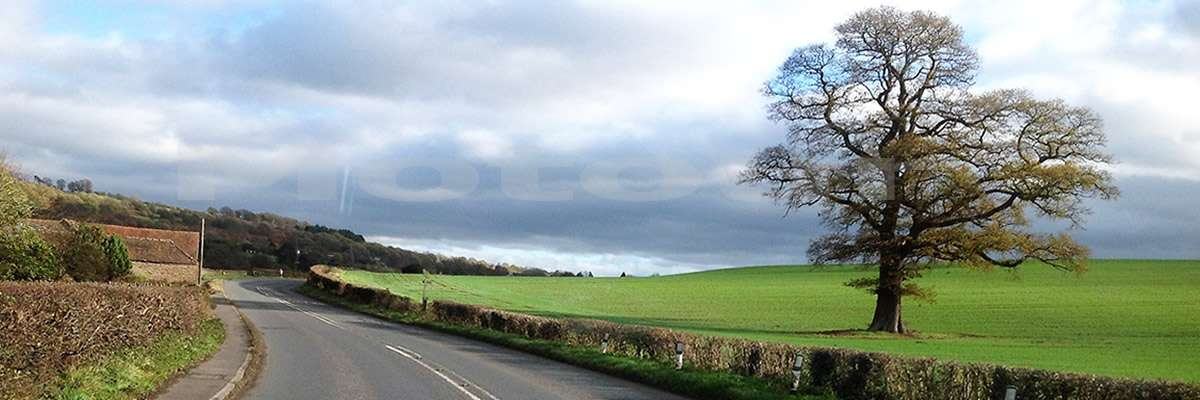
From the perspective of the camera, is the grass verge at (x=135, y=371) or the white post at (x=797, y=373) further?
the white post at (x=797, y=373)

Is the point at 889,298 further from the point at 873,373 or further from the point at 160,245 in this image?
the point at 160,245

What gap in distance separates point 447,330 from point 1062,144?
87.1 feet

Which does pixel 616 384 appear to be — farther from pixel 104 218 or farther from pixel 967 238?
pixel 104 218

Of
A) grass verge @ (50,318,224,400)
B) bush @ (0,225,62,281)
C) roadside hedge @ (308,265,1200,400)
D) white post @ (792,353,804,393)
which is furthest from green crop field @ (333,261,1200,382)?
bush @ (0,225,62,281)

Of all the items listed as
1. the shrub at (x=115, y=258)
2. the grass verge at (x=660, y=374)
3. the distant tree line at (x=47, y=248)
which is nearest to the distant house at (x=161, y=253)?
the shrub at (x=115, y=258)

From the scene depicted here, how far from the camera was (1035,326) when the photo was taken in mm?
49781

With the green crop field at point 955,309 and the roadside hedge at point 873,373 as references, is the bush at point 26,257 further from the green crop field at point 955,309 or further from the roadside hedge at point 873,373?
the green crop field at point 955,309

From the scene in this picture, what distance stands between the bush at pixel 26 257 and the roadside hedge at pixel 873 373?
54.8 ft

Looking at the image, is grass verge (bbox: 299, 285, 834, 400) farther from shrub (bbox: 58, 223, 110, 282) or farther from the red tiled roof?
the red tiled roof

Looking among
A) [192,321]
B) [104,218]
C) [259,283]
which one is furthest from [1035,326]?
[104,218]

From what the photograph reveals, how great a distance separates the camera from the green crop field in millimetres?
36375

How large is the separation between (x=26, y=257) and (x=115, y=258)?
52.3 feet

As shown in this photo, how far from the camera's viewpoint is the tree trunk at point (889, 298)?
47.7 meters

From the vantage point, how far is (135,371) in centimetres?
1711
